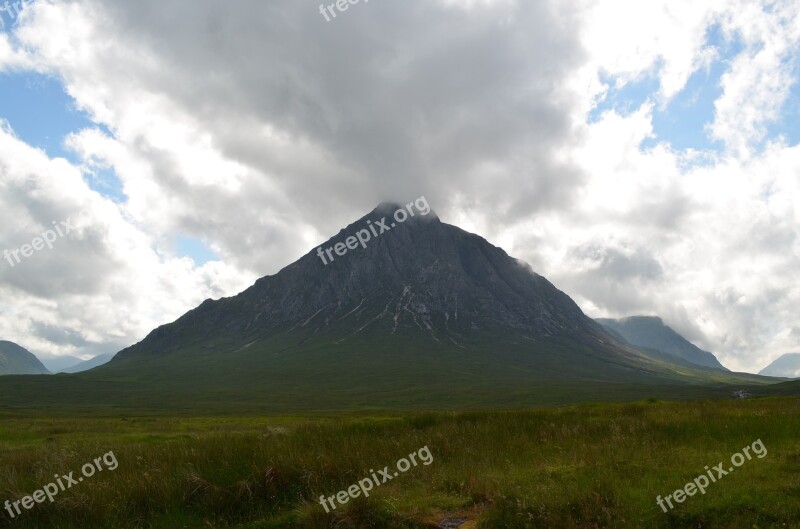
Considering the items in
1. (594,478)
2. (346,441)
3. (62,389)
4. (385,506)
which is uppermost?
(62,389)

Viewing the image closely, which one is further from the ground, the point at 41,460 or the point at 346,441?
the point at 41,460

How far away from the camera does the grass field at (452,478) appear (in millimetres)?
8469

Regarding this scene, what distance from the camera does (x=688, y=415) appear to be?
16.9 metres

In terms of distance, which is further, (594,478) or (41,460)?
(41,460)

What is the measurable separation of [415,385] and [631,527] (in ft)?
626

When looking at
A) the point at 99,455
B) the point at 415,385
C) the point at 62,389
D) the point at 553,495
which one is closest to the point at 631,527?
the point at 553,495

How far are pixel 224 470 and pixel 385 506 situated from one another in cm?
491

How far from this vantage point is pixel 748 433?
1339 cm

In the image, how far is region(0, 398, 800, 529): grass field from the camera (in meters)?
8.47

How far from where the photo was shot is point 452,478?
10.9 metres

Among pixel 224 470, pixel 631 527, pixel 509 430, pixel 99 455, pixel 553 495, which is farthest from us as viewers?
pixel 509 430

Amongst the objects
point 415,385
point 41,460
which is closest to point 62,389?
point 415,385

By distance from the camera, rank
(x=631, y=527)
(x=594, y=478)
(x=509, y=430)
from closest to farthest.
Result: (x=631, y=527)
(x=594, y=478)
(x=509, y=430)

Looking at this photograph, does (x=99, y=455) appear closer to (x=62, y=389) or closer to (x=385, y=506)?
(x=385, y=506)
